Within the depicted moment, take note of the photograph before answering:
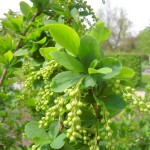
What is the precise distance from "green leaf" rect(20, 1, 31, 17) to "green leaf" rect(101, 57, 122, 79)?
29.1 inches

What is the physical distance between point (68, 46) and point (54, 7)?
632 millimetres

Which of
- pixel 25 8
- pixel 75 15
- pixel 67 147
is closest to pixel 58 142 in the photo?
pixel 67 147

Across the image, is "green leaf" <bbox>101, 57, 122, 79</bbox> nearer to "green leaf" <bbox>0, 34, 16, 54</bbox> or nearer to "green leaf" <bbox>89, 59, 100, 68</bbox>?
"green leaf" <bbox>89, 59, 100, 68</bbox>

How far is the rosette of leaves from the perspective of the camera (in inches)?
28.1

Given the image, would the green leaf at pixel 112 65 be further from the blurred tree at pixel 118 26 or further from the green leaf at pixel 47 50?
the blurred tree at pixel 118 26

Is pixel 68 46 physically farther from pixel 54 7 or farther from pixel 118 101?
pixel 54 7

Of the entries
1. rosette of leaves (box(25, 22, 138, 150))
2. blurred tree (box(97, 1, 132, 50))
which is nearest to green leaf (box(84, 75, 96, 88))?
rosette of leaves (box(25, 22, 138, 150))

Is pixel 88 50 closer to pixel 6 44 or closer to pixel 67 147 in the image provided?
pixel 67 147

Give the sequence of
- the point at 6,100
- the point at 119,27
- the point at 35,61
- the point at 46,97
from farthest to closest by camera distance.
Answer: the point at 119,27, the point at 6,100, the point at 35,61, the point at 46,97

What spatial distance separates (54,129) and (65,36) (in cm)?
26

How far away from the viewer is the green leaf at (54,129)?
0.81m

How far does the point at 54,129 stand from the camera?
0.82 metres

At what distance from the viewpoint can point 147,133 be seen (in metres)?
2.16

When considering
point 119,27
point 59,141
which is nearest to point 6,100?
point 59,141
